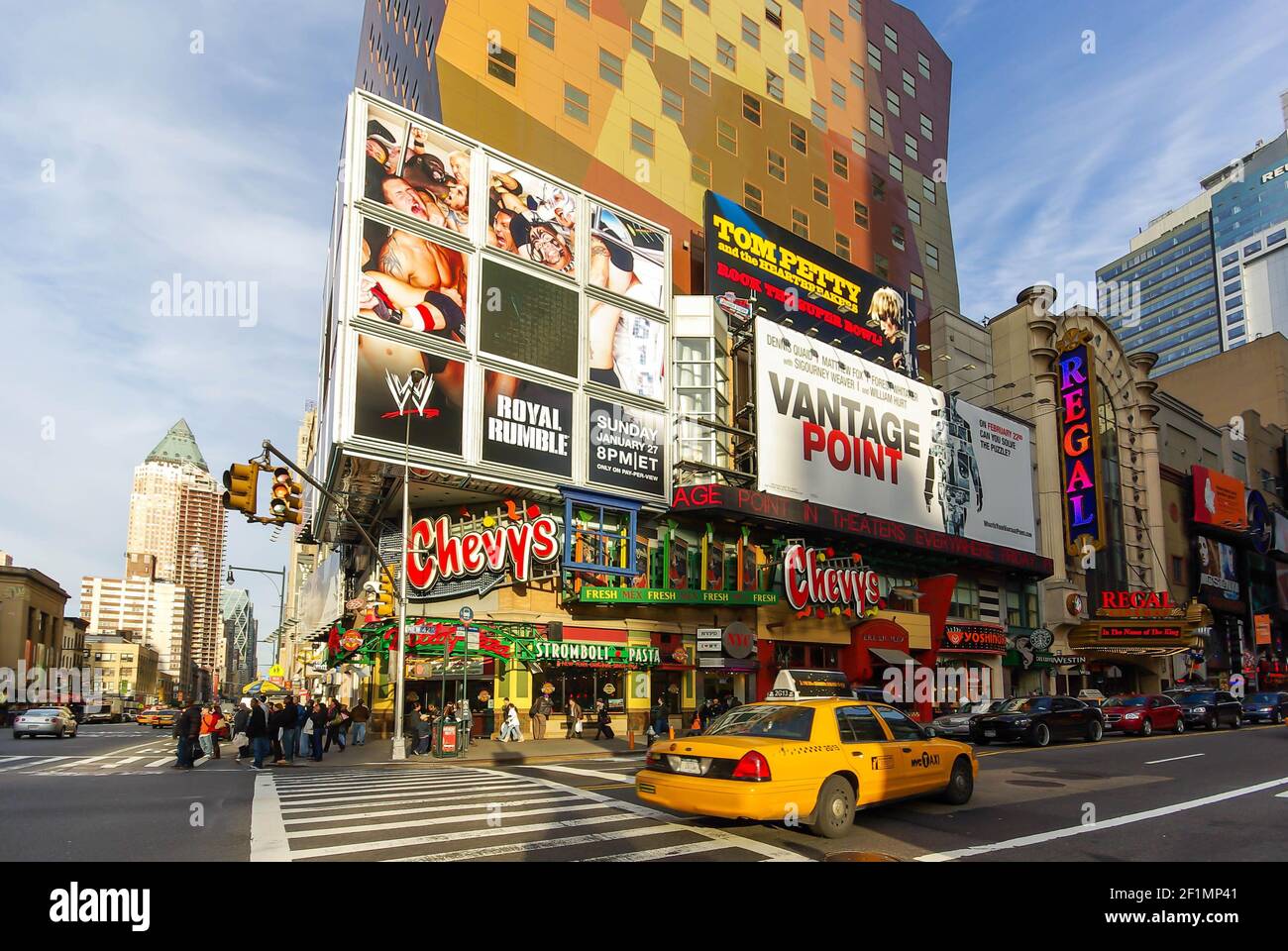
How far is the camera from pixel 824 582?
129 feet

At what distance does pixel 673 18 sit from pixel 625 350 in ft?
75.0

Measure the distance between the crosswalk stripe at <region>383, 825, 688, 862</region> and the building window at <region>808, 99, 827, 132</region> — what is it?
5346 centimetres

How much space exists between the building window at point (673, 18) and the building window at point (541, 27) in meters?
8.60

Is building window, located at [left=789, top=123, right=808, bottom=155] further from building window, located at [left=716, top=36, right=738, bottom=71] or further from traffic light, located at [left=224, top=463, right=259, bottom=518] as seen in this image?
traffic light, located at [left=224, top=463, right=259, bottom=518]

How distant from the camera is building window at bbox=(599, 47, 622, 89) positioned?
43906 millimetres

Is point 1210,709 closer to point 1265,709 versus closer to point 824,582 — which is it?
point 1265,709

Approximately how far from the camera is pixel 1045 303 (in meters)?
59.9

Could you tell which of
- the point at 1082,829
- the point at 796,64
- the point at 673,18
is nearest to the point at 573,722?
the point at 1082,829

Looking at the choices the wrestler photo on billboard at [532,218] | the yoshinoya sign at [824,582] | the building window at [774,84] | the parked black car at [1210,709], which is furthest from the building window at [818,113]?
the parked black car at [1210,709]

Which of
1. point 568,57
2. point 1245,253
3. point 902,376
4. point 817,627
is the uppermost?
point 1245,253

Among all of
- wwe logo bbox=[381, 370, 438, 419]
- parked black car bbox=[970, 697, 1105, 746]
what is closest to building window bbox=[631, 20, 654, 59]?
wwe logo bbox=[381, 370, 438, 419]
